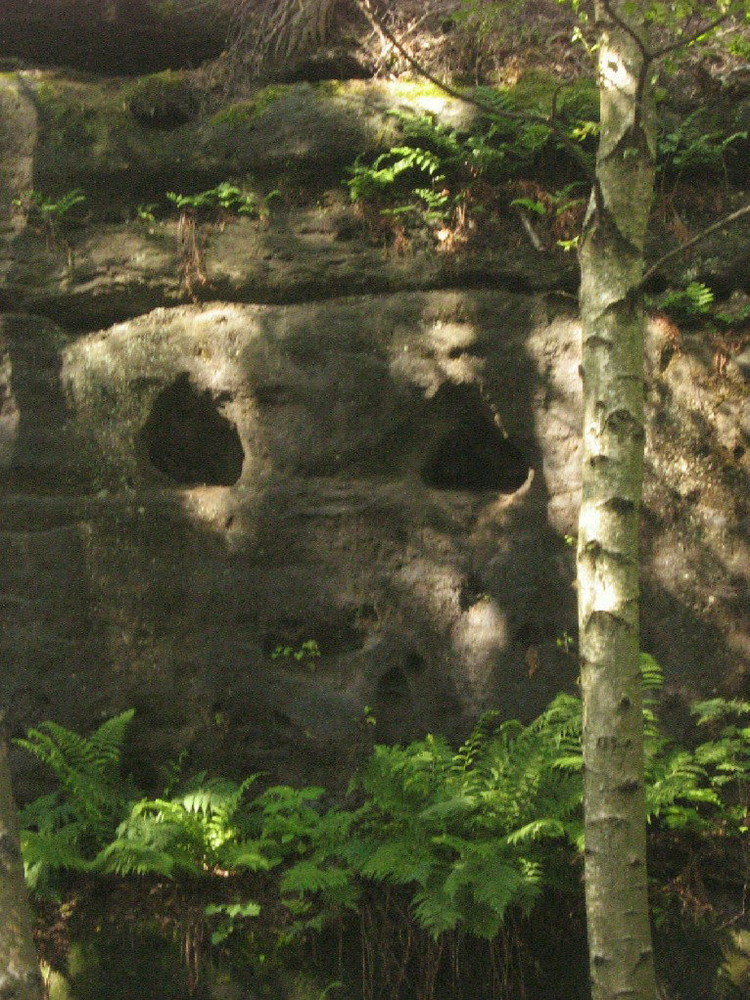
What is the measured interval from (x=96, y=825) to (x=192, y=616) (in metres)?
1.72

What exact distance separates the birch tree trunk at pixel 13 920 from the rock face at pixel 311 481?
10.1ft

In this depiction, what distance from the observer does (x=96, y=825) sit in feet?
21.2

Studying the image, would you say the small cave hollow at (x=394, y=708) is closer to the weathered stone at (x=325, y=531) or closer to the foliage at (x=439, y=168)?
the weathered stone at (x=325, y=531)

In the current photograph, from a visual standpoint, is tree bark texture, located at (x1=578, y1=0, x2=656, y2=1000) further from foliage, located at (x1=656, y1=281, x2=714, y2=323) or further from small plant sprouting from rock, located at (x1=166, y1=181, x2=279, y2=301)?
small plant sprouting from rock, located at (x1=166, y1=181, x2=279, y2=301)

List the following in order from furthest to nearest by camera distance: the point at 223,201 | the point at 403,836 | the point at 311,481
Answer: the point at 223,201 → the point at 311,481 → the point at 403,836

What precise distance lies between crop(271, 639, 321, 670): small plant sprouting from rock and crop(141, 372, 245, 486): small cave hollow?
1511 millimetres

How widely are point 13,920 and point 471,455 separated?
16.9 feet

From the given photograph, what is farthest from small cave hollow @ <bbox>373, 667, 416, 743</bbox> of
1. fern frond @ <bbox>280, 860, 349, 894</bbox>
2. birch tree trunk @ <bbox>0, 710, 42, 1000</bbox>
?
birch tree trunk @ <bbox>0, 710, 42, 1000</bbox>

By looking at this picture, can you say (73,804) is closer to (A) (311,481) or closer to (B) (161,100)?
(A) (311,481)

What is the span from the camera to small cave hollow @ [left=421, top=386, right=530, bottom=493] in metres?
7.82

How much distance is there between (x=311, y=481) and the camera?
7645mm

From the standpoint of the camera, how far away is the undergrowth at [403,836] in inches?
221

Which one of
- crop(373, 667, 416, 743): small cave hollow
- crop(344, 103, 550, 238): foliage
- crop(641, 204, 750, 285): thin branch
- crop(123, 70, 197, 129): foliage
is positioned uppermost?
crop(123, 70, 197, 129): foliage

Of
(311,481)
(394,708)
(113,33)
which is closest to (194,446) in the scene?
(311,481)
